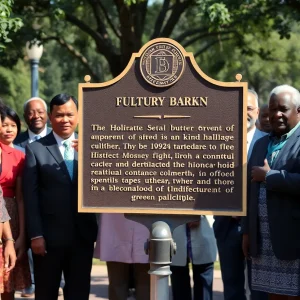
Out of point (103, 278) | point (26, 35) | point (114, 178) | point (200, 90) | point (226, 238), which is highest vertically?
point (26, 35)

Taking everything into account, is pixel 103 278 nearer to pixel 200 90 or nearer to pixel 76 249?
pixel 76 249

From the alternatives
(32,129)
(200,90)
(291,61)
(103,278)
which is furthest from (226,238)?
(291,61)

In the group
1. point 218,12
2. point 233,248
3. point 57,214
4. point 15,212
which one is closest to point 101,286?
point 233,248

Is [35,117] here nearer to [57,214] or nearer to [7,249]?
[57,214]

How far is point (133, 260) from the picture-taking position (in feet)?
21.9

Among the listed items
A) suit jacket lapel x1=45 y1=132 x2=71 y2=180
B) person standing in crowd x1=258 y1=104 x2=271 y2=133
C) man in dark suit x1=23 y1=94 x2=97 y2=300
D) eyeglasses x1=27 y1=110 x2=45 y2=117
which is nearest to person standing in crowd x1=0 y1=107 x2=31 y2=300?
man in dark suit x1=23 y1=94 x2=97 y2=300

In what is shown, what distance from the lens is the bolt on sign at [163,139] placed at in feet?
18.8

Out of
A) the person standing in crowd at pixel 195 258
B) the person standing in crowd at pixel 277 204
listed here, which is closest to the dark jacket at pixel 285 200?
the person standing in crowd at pixel 277 204

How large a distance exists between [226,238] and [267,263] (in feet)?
4.30

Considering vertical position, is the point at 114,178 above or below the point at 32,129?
below

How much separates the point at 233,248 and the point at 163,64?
82.8 inches

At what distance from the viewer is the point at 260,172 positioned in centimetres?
571

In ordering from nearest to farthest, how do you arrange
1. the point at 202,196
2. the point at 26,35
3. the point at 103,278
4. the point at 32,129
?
the point at 202,196, the point at 32,129, the point at 103,278, the point at 26,35

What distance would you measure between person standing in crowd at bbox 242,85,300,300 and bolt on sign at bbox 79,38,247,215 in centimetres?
23
